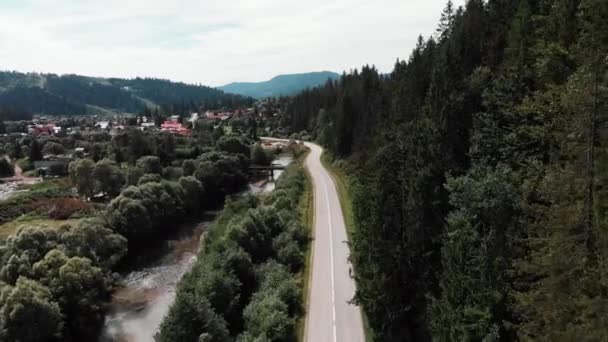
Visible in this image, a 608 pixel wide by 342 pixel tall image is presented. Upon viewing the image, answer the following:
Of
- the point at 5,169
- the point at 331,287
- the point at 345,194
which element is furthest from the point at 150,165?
the point at 331,287

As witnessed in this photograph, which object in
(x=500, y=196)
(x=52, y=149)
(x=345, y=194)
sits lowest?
(x=52, y=149)

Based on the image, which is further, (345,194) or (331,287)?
(345,194)

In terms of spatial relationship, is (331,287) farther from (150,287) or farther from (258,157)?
(258,157)

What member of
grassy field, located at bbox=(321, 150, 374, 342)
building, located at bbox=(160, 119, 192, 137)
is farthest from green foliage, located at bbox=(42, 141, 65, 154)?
grassy field, located at bbox=(321, 150, 374, 342)

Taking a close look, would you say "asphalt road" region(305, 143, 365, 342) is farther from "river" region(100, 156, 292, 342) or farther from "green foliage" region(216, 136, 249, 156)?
"green foliage" region(216, 136, 249, 156)

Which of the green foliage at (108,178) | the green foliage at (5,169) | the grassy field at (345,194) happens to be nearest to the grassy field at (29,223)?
the green foliage at (108,178)

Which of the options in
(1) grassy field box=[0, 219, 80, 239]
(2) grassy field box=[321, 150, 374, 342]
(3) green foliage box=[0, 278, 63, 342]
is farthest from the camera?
(1) grassy field box=[0, 219, 80, 239]
